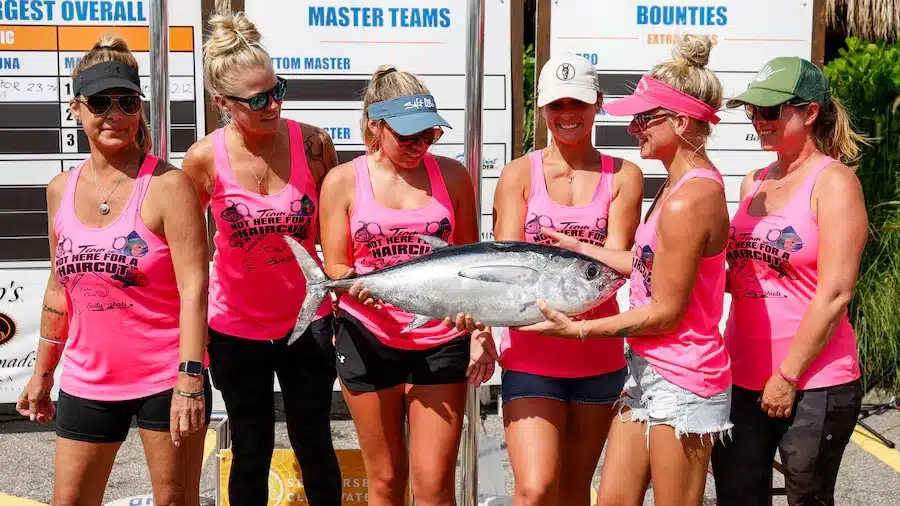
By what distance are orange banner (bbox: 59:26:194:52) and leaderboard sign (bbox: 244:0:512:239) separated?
412 mm

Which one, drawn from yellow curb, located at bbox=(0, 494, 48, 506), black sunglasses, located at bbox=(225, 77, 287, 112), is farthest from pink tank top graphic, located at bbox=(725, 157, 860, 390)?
yellow curb, located at bbox=(0, 494, 48, 506)

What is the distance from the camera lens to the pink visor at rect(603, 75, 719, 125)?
10.6 ft

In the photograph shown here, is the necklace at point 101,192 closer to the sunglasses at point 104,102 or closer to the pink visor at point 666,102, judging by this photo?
the sunglasses at point 104,102

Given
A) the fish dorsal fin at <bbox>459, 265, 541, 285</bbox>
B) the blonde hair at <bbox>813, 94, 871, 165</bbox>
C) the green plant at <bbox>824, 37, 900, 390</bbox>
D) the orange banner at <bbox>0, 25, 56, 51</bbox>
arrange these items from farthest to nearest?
1. the green plant at <bbox>824, 37, 900, 390</bbox>
2. the orange banner at <bbox>0, 25, 56, 51</bbox>
3. the blonde hair at <bbox>813, 94, 871, 165</bbox>
4. the fish dorsal fin at <bbox>459, 265, 541, 285</bbox>

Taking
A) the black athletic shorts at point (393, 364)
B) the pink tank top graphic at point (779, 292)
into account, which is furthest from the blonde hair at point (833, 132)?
the black athletic shorts at point (393, 364)

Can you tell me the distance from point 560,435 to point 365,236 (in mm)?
984

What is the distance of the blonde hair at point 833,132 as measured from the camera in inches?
136

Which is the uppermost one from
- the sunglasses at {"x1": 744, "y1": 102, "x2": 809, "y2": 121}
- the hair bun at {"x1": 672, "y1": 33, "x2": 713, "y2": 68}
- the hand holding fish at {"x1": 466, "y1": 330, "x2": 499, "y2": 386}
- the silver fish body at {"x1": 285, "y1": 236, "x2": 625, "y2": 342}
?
the hair bun at {"x1": 672, "y1": 33, "x2": 713, "y2": 68}

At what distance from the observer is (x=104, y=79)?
3.40 m

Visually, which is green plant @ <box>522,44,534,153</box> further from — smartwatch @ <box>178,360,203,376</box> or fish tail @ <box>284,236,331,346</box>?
smartwatch @ <box>178,360,203,376</box>

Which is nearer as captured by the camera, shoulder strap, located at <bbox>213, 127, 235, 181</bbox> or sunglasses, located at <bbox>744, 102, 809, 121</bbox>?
sunglasses, located at <bbox>744, 102, 809, 121</bbox>

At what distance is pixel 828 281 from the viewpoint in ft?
10.6

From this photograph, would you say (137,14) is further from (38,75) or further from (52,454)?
(52,454)

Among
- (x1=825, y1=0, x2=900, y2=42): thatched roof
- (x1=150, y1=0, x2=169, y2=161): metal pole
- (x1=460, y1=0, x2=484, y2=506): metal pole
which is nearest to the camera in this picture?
(x1=460, y1=0, x2=484, y2=506): metal pole
